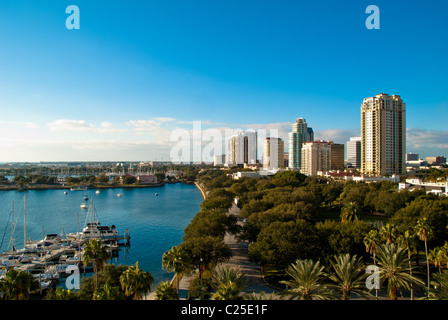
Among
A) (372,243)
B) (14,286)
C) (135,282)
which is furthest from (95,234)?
(372,243)

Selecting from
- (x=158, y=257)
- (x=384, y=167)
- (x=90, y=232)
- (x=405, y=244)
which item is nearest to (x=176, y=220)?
(x=90, y=232)

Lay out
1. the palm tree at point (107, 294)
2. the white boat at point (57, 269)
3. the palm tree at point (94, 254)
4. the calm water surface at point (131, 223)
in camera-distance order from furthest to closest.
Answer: the calm water surface at point (131, 223) → the white boat at point (57, 269) → the palm tree at point (94, 254) → the palm tree at point (107, 294)

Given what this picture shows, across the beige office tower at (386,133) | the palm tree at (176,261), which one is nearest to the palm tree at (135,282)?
the palm tree at (176,261)

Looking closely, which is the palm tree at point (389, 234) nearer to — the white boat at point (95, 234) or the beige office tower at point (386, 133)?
the white boat at point (95, 234)

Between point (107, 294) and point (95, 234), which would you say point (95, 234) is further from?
point (107, 294)

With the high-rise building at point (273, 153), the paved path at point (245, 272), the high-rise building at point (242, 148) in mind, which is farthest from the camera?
the high-rise building at point (242, 148)

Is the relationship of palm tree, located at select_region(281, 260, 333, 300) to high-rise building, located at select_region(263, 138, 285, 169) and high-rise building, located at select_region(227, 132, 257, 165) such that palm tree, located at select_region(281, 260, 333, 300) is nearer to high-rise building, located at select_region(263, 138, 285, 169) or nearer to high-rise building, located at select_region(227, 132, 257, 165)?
high-rise building, located at select_region(263, 138, 285, 169)
